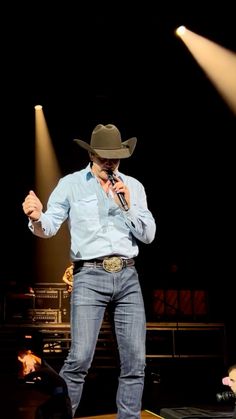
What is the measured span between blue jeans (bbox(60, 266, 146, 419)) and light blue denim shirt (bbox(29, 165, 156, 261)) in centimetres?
13

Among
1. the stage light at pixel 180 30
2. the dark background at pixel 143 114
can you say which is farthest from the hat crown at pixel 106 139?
the stage light at pixel 180 30

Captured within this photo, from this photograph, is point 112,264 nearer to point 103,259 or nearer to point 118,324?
point 103,259

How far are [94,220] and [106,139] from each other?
48 centimetres

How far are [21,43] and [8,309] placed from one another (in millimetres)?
4509

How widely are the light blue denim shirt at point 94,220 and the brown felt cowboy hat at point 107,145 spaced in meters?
0.18

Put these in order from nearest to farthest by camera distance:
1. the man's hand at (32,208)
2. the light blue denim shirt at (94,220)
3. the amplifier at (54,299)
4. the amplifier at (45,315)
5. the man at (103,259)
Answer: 1. the man's hand at (32,208)
2. the man at (103,259)
3. the light blue denim shirt at (94,220)
4. the amplifier at (45,315)
5. the amplifier at (54,299)

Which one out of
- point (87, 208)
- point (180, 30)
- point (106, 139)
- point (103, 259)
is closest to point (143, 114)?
point (180, 30)

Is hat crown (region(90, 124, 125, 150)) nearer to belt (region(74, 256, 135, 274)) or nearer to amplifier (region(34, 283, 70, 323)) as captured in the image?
belt (region(74, 256, 135, 274))

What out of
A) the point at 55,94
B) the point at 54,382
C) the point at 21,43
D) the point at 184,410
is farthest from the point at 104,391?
the point at 55,94

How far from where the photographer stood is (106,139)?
325 centimetres

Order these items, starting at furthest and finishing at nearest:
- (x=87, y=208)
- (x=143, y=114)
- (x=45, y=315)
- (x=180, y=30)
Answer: (x=143, y=114), (x=45, y=315), (x=180, y=30), (x=87, y=208)

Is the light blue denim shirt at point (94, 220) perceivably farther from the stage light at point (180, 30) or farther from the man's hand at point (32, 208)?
the stage light at point (180, 30)

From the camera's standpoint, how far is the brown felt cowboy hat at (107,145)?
3143 mm

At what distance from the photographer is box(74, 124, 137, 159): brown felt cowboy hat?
314cm
